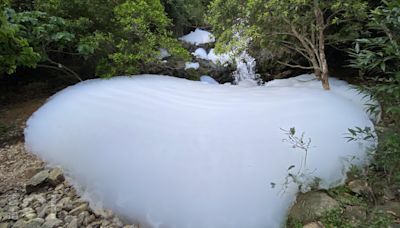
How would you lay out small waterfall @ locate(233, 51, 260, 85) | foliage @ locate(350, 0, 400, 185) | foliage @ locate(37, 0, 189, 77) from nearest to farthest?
foliage @ locate(350, 0, 400, 185)
foliage @ locate(37, 0, 189, 77)
small waterfall @ locate(233, 51, 260, 85)

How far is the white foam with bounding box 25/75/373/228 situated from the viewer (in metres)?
2.52

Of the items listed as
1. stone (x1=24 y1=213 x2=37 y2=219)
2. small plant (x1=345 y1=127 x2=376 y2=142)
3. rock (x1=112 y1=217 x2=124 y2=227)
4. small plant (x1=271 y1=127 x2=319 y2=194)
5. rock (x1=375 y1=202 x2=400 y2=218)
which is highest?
small plant (x1=345 y1=127 x2=376 y2=142)

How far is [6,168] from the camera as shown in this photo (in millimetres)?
3426

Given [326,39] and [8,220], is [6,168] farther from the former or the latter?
[326,39]

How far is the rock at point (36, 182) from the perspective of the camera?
118 inches

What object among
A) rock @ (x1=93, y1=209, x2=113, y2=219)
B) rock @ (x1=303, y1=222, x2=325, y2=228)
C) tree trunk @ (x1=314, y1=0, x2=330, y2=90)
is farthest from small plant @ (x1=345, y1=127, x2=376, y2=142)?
rock @ (x1=93, y1=209, x2=113, y2=219)

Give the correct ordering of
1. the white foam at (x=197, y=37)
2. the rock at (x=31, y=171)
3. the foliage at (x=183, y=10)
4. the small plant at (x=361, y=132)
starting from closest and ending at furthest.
Result: the small plant at (x=361, y=132)
the rock at (x=31, y=171)
the foliage at (x=183, y=10)
the white foam at (x=197, y=37)

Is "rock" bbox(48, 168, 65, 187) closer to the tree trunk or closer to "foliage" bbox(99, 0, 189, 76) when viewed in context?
"foliage" bbox(99, 0, 189, 76)

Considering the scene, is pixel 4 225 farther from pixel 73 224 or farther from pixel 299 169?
pixel 299 169

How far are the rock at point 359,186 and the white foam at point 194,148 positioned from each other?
4.2 inches

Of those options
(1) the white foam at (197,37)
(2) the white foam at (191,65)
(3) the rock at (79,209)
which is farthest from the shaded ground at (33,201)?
(1) the white foam at (197,37)

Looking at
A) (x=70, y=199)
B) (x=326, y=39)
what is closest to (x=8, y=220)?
(x=70, y=199)

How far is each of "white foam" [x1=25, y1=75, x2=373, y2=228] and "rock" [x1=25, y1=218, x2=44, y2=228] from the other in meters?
0.44

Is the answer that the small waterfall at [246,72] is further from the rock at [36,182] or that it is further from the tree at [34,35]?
the rock at [36,182]
